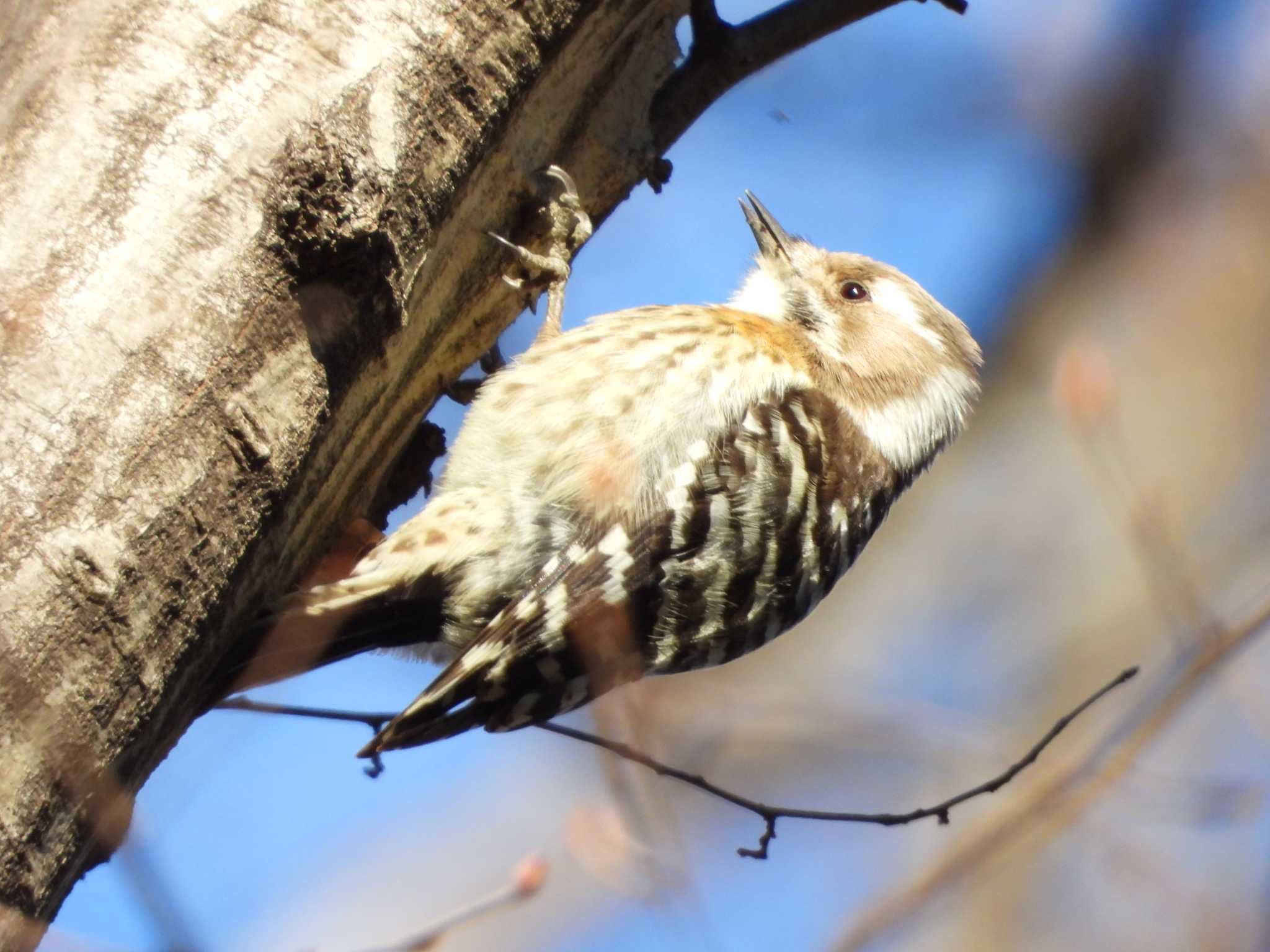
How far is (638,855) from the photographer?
321 cm

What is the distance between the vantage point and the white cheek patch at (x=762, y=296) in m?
4.93

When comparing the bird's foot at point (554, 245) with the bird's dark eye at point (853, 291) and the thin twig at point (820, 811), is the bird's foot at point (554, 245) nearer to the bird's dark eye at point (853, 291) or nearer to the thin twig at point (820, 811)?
the bird's dark eye at point (853, 291)

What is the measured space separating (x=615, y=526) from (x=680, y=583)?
0.27m

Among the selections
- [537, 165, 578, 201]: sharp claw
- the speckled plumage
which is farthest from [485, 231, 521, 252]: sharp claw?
the speckled plumage

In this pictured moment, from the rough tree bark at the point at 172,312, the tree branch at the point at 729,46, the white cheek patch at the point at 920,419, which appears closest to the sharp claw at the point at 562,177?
the tree branch at the point at 729,46

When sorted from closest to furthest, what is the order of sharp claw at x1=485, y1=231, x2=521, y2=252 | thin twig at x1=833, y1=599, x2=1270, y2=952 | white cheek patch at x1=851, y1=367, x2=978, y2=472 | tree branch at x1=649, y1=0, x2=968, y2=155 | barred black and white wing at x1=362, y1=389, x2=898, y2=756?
thin twig at x1=833, y1=599, x2=1270, y2=952 → barred black and white wing at x1=362, y1=389, x2=898, y2=756 → sharp claw at x1=485, y1=231, x2=521, y2=252 → tree branch at x1=649, y1=0, x2=968, y2=155 → white cheek patch at x1=851, y1=367, x2=978, y2=472

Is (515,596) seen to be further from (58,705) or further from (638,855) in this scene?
(58,705)

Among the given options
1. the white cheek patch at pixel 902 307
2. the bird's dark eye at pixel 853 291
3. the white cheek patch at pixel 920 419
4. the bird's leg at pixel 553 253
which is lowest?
the bird's leg at pixel 553 253

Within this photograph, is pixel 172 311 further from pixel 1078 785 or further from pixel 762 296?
pixel 762 296

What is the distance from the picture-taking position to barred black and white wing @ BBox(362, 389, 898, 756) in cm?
357

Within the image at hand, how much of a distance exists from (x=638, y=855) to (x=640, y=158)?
2261 millimetres

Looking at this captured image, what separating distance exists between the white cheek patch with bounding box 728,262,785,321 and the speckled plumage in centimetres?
49

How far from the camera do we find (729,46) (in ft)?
14.5

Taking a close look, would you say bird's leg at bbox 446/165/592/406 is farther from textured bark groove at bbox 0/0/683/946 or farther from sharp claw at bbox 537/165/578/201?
textured bark groove at bbox 0/0/683/946
